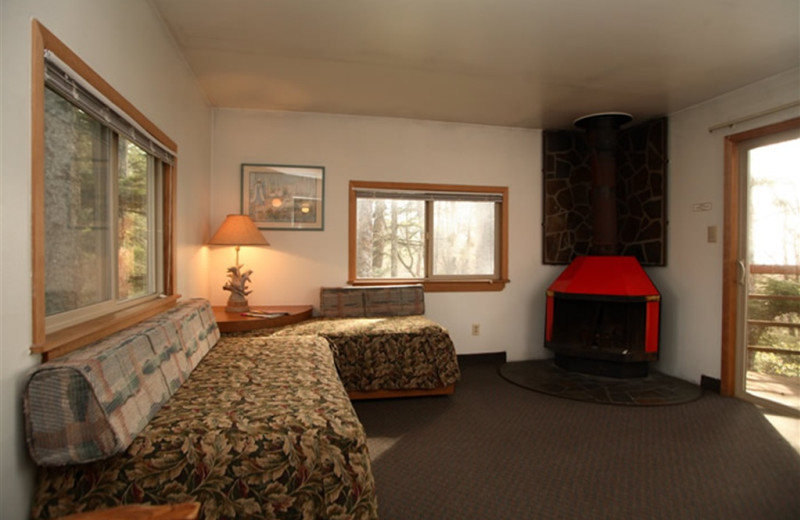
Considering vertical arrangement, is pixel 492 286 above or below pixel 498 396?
above

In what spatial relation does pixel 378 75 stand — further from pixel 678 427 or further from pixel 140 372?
pixel 678 427

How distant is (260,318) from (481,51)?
2339 millimetres

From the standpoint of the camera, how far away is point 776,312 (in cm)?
316

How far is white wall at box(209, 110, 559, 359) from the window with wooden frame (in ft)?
4.61

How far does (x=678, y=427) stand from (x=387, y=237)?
266cm

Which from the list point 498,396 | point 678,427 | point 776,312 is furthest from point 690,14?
point 498,396

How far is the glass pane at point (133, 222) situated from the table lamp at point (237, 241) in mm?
963

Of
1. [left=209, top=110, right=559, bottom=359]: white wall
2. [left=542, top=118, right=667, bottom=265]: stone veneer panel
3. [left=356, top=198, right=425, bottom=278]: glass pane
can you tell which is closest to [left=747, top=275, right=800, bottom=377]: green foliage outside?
[left=542, top=118, right=667, bottom=265]: stone veneer panel

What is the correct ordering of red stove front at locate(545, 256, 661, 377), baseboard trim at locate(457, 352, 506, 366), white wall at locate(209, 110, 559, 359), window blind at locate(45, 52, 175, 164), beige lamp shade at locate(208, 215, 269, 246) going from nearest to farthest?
window blind at locate(45, 52, 175, 164) → beige lamp shade at locate(208, 215, 269, 246) → red stove front at locate(545, 256, 661, 377) → white wall at locate(209, 110, 559, 359) → baseboard trim at locate(457, 352, 506, 366)

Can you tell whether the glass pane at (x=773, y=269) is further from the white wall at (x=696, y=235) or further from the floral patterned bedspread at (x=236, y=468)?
the floral patterned bedspread at (x=236, y=468)

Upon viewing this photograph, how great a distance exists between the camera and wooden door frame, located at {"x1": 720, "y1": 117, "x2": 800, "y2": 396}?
11.1ft

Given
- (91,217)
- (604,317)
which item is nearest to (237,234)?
(91,217)

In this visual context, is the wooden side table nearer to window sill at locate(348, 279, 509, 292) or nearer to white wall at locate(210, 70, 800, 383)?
white wall at locate(210, 70, 800, 383)

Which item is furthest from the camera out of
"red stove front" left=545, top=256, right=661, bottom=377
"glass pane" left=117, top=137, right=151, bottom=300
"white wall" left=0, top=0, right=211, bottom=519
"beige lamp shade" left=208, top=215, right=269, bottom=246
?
"red stove front" left=545, top=256, right=661, bottom=377
